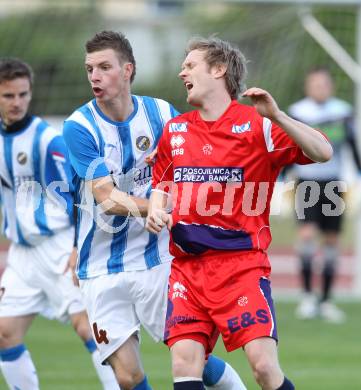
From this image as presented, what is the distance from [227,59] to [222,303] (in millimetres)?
1234

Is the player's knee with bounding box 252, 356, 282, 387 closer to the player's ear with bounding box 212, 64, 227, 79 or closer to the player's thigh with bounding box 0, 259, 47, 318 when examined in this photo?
the player's ear with bounding box 212, 64, 227, 79

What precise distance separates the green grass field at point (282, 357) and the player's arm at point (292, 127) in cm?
296

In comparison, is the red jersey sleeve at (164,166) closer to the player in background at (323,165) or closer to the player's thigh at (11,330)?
the player's thigh at (11,330)

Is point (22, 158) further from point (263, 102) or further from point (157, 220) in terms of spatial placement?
point (263, 102)

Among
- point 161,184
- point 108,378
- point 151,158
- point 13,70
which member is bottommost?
point 108,378

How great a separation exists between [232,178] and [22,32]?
1125 centimetres

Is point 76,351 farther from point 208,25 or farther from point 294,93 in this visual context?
point 208,25

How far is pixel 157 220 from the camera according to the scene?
5.08 meters

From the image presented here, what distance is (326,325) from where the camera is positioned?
35.6 feet

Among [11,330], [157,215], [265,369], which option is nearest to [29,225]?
[11,330]

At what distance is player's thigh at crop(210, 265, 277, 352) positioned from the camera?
509 centimetres

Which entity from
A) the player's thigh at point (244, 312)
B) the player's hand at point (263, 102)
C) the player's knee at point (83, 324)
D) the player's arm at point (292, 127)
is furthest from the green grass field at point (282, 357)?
the player's hand at point (263, 102)

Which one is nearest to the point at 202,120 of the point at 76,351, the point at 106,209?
the point at 106,209

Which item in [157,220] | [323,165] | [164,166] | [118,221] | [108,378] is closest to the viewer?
[157,220]
